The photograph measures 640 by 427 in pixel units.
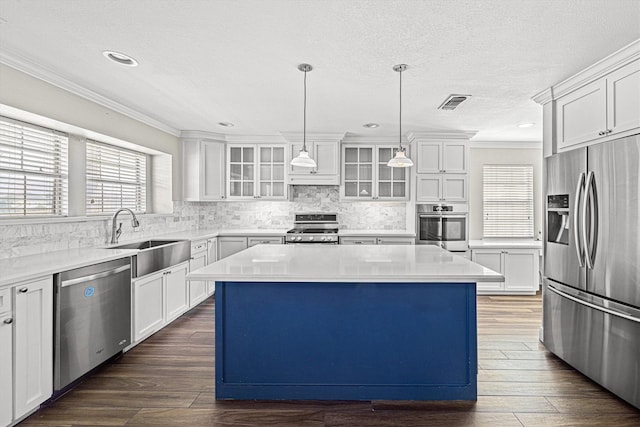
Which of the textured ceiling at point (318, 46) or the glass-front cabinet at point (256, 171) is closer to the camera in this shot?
the textured ceiling at point (318, 46)

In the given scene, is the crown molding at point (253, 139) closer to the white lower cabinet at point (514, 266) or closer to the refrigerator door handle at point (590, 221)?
the white lower cabinet at point (514, 266)

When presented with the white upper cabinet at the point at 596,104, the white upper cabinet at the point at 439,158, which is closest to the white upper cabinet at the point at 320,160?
the white upper cabinet at the point at 439,158

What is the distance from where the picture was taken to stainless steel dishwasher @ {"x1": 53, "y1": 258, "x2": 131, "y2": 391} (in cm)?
238

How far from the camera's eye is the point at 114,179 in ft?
14.0

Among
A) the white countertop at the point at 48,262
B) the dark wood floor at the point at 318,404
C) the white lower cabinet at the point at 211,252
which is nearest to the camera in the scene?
the white countertop at the point at 48,262

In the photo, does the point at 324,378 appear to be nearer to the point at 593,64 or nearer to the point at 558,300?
the point at 558,300

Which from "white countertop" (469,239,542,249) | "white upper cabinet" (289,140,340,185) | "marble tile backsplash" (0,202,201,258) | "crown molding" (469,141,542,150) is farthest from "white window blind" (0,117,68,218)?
"crown molding" (469,141,542,150)

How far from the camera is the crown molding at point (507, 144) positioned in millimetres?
5898

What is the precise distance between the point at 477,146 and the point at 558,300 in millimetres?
3479

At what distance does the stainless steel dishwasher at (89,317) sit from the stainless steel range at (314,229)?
2547 millimetres

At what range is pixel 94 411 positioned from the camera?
231 centimetres

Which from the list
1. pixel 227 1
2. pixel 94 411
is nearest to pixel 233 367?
pixel 94 411

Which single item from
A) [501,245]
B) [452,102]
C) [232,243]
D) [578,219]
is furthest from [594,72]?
[232,243]

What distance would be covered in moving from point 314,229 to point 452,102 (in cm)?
278
